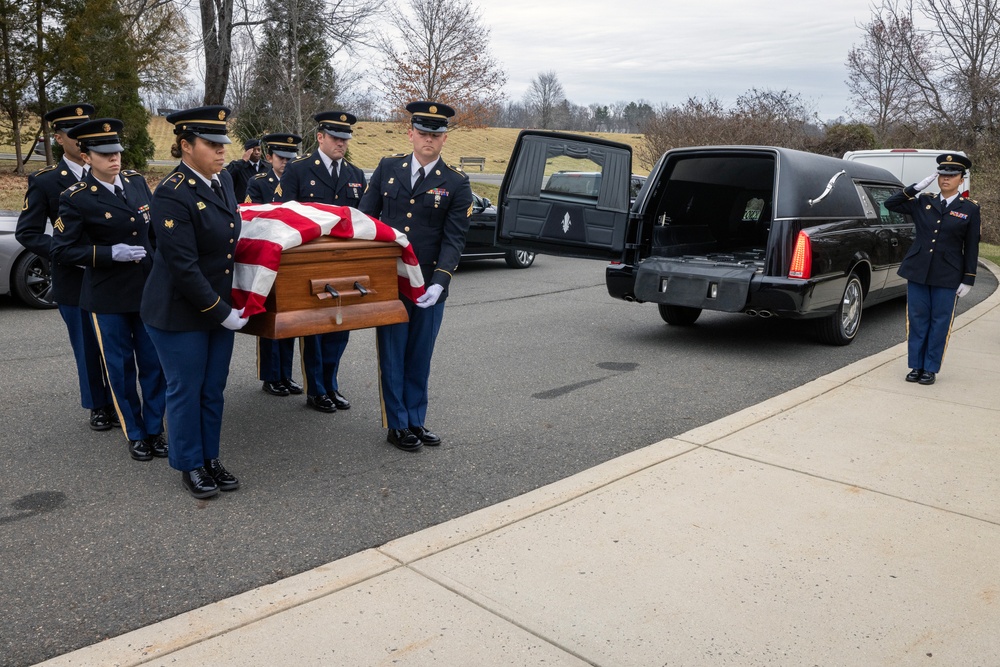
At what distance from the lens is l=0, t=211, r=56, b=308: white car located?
9.20 meters

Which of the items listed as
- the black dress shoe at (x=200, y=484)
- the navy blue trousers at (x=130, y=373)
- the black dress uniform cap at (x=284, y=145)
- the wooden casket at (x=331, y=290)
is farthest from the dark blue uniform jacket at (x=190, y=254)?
the black dress uniform cap at (x=284, y=145)

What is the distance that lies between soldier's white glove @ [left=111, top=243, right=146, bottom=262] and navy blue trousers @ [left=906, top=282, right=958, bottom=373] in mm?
5540

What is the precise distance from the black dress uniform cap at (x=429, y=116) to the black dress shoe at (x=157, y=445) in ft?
7.34

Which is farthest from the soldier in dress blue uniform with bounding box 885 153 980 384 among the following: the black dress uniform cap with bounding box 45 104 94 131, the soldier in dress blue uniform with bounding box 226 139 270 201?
the black dress uniform cap with bounding box 45 104 94 131

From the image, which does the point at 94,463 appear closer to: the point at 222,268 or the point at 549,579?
the point at 222,268

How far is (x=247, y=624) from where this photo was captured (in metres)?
2.99

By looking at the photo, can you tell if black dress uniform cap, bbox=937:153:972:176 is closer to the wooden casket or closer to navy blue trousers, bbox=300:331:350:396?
the wooden casket

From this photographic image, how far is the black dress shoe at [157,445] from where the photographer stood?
15.6 feet

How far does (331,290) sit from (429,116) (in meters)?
1.14

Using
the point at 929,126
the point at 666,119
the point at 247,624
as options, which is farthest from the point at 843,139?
the point at 247,624

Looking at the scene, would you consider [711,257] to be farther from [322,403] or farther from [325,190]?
[322,403]

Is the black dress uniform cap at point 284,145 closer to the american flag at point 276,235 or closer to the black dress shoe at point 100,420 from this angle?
the american flag at point 276,235

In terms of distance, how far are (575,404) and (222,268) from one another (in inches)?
111

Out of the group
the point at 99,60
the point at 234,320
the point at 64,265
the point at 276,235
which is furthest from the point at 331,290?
the point at 99,60
